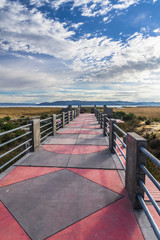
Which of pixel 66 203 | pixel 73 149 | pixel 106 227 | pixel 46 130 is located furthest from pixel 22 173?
pixel 46 130

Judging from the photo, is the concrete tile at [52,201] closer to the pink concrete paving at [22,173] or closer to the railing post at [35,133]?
the pink concrete paving at [22,173]

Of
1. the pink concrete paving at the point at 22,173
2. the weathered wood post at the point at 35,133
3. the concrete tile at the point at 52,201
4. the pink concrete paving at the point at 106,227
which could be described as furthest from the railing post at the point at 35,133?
the pink concrete paving at the point at 106,227

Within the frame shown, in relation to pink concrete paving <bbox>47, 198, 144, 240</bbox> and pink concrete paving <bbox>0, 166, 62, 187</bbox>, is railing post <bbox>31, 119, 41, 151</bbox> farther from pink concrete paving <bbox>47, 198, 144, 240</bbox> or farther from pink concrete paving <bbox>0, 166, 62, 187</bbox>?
pink concrete paving <bbox>47, 198, 144, 240</bbox>

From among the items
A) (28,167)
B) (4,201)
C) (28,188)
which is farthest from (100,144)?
(4,201)

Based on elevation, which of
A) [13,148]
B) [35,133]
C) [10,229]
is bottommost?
[10,229]

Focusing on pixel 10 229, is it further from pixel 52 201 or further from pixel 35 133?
pixel 35 133

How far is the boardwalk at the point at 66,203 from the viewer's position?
2.36 meters

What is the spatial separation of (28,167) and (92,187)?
2.27 meters

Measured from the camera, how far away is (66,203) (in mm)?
3020

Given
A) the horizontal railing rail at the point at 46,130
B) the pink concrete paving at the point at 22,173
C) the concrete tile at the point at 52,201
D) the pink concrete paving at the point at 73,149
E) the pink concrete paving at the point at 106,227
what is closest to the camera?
the pink concrete paving at the point at 106,227

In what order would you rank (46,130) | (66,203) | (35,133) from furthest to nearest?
(46,130) → (35,133) → (66,203)

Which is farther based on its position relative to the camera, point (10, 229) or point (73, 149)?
point (73, 149)

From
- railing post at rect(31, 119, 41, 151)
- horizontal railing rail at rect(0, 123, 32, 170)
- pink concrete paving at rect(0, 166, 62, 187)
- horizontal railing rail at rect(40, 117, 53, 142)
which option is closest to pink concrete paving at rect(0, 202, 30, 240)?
pink concrete paving at rect(0, 166, 62, 187)

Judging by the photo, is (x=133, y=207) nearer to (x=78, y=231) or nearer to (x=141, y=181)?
(x=141, y=181)
